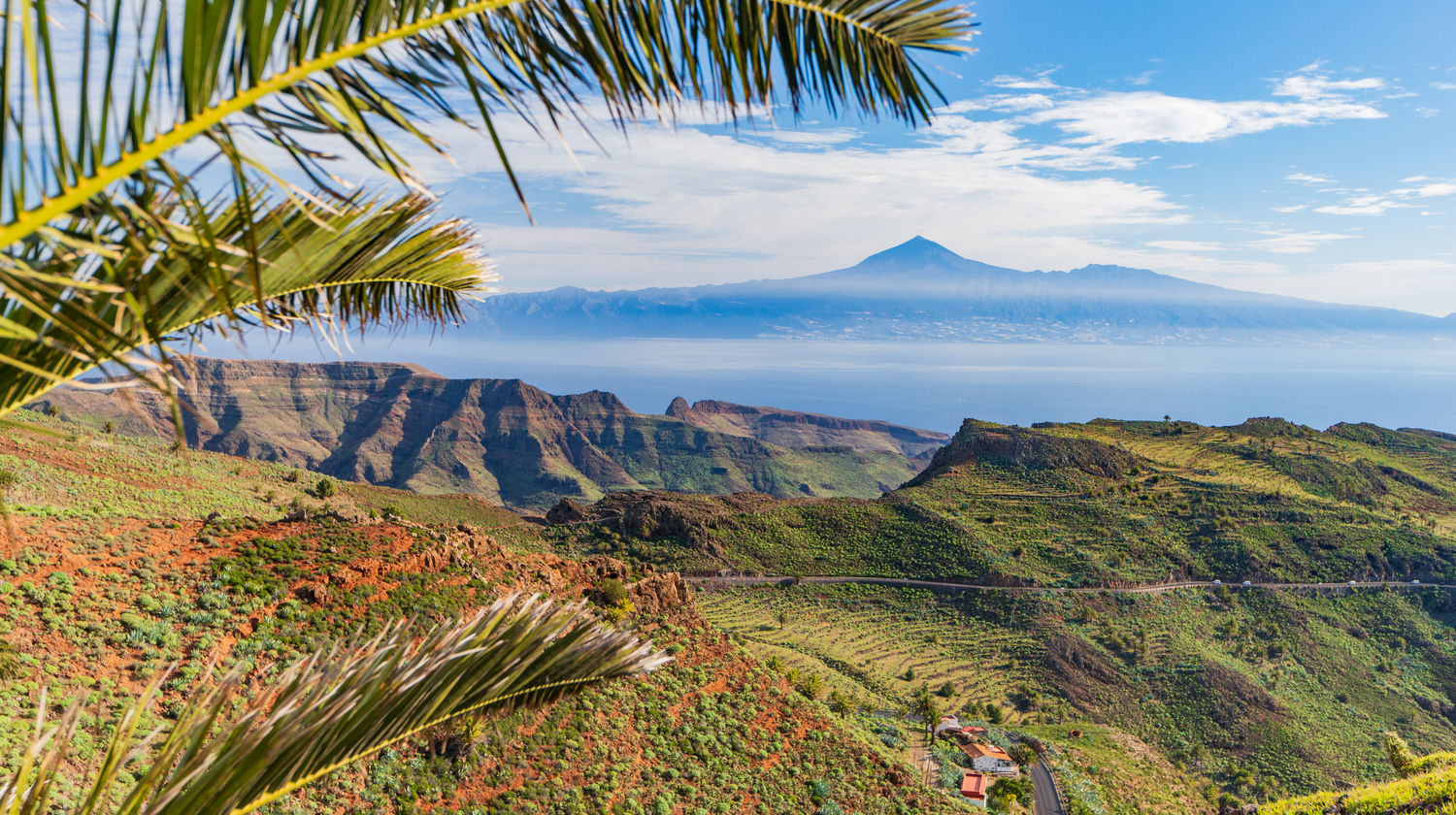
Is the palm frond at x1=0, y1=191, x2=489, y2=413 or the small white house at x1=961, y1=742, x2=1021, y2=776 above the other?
the palm frond at x1=0, y1=191, x2=489, y2=413

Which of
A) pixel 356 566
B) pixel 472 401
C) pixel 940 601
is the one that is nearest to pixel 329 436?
pixel 472 401

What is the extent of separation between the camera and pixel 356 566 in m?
15.2

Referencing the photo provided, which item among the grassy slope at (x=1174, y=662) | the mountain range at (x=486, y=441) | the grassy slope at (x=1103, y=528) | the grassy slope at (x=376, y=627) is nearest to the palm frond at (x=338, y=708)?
the grassy slope at (x=376, y=627)

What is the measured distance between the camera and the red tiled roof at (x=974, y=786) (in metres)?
21.4

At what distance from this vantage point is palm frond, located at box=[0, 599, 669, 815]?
7.08ft

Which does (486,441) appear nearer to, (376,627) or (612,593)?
(612,593)

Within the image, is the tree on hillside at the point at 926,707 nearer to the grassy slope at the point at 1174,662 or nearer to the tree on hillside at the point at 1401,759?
the grassy slope at the point at 1174,662

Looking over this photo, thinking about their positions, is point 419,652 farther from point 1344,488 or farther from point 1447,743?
point 1344,488

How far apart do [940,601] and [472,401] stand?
8902cm

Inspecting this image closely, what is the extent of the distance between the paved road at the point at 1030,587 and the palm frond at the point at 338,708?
130 ft

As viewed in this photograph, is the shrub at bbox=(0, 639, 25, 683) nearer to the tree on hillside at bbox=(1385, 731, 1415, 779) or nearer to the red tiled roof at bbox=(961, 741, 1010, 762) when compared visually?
the red tiled roof at bbox=(961, 741, 1010, 762)

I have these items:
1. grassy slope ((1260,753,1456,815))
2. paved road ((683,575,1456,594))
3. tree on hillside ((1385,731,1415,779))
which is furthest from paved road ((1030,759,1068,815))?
paved road ((683,575,1456,594))

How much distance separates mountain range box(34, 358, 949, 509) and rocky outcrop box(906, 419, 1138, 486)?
51946 millimetres

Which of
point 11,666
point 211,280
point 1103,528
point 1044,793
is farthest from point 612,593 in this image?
point 1103,528
